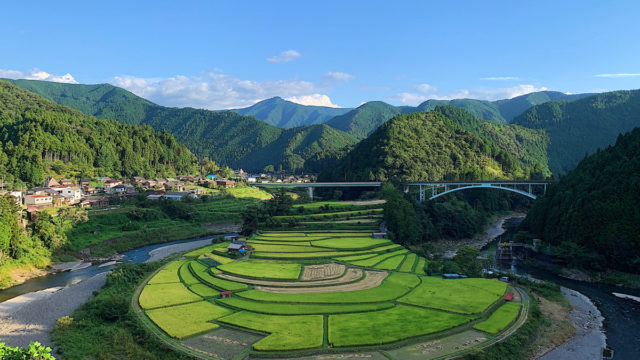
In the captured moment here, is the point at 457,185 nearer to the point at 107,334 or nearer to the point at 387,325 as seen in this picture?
the point at 387,325

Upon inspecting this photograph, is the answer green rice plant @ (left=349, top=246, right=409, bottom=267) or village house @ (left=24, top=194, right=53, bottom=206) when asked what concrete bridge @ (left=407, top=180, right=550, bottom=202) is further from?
village house @ (left=24, top=194, right=53, bottom=206)

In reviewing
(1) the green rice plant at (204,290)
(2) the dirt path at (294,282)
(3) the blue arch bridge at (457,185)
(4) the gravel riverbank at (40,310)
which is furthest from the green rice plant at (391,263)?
(3) the blue arch bridge at (457,185)

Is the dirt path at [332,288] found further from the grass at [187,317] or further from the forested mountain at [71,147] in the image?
the forested mountain at [71,147]

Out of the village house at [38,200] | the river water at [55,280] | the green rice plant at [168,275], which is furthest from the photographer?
the village house at [38,200]

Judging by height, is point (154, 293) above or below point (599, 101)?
below

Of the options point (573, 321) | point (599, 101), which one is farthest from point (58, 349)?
point (599, 101)

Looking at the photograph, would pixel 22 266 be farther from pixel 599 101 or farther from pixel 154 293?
pixel 599 101
